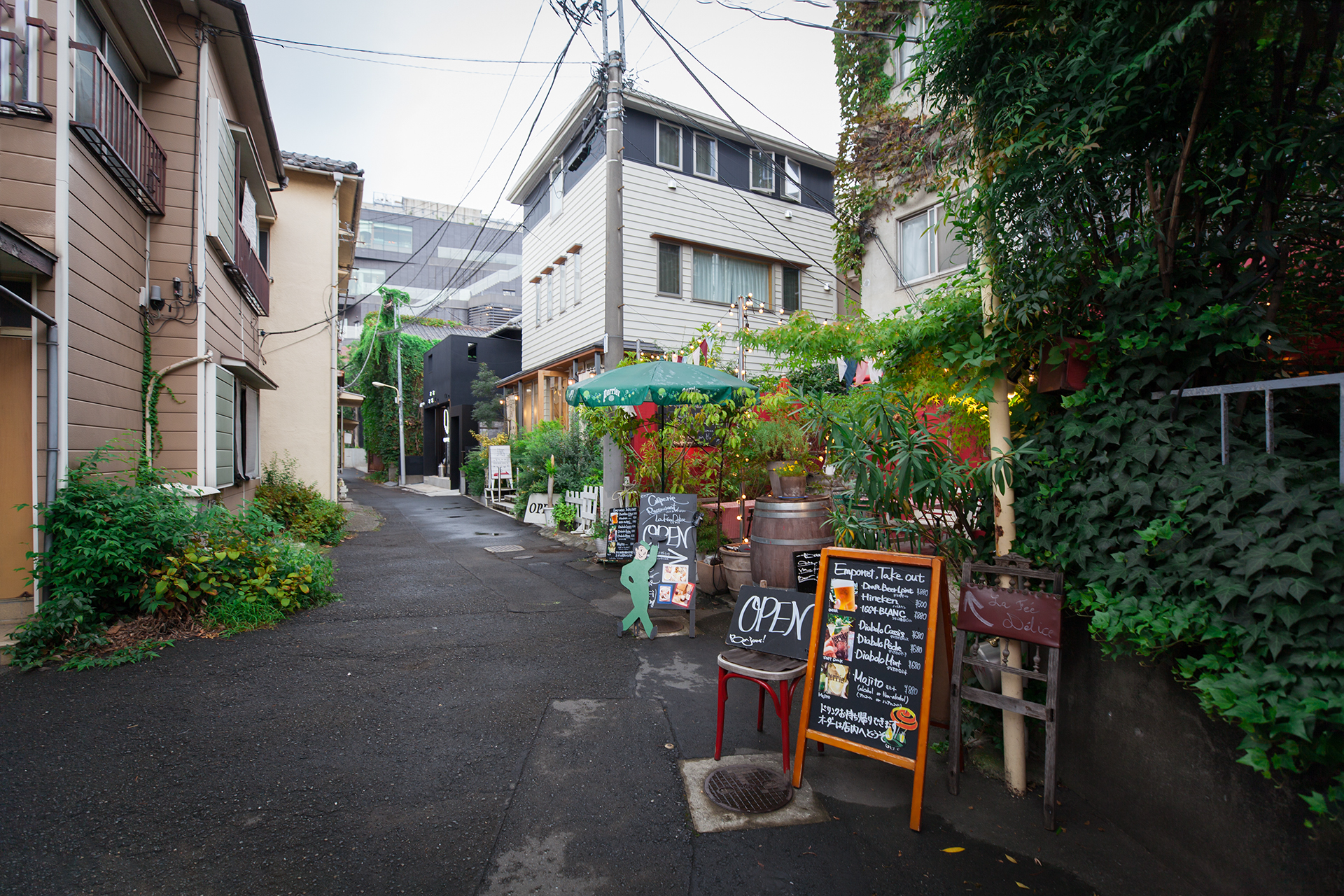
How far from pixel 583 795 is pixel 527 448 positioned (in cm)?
1112

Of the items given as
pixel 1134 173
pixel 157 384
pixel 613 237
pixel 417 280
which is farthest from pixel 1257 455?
pixel 417 280

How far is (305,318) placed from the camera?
1244 cm

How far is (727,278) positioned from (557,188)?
4.84 metres

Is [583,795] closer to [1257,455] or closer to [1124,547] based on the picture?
[1124,547]

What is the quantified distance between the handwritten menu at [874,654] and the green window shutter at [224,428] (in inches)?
278

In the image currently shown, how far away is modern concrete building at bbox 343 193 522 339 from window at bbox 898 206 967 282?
114 feet

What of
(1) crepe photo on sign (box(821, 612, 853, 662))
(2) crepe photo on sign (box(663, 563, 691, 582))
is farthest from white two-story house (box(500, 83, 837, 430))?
(1) crepe photo on sign (box(821, 612, 853, 662))

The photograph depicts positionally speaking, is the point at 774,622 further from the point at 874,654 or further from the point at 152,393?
the point at 152,393

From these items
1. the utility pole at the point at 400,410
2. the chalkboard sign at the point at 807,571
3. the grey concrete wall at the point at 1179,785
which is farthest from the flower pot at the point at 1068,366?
the utility pole at the point at 400,410

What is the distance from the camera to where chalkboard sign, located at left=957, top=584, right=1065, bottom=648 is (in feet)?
9.39

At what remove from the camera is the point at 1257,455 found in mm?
2334

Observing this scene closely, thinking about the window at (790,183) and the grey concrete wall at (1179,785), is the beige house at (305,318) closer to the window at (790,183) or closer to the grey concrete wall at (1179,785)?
the window at (790,183)

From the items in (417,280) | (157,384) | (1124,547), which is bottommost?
(1124,547)

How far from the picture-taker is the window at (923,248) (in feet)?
30.5
